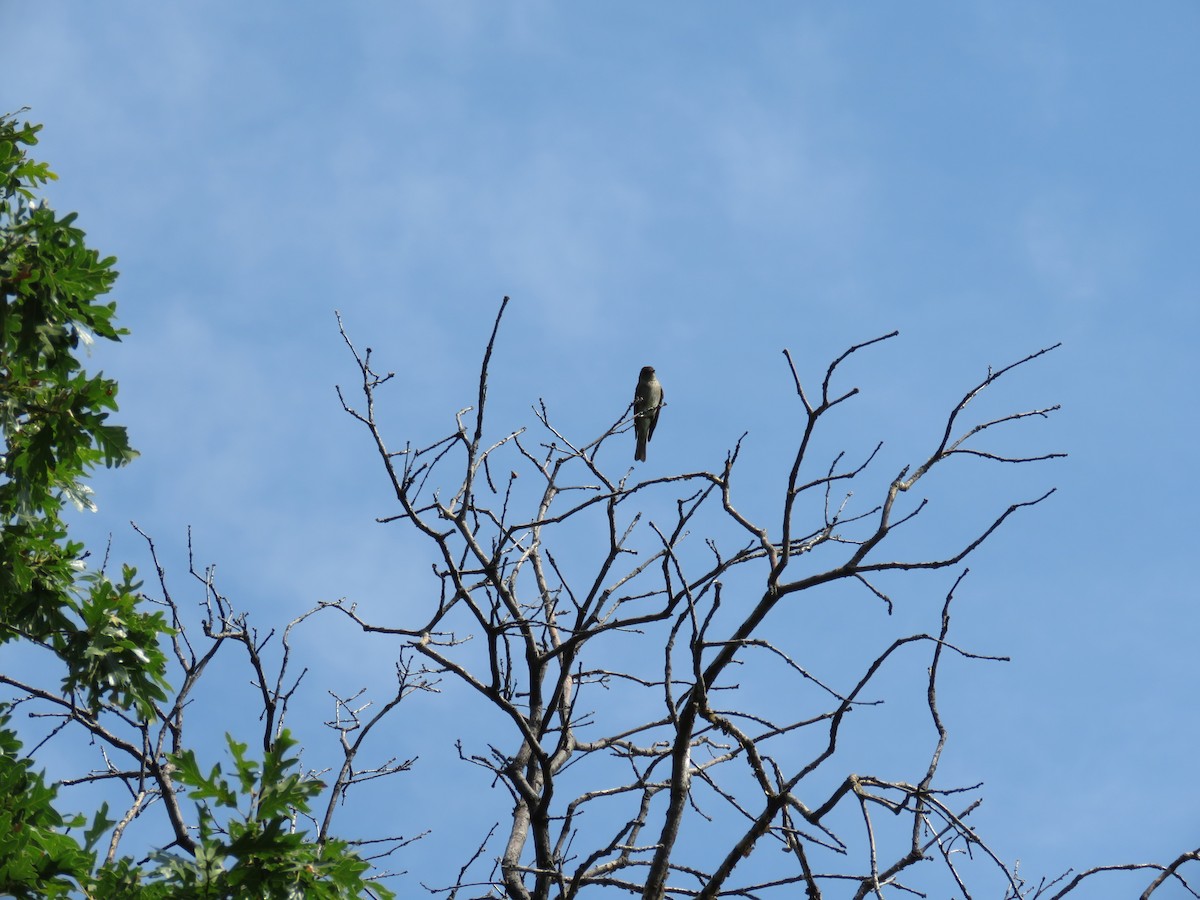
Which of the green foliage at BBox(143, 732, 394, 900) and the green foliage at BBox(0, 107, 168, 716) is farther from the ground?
the green foliage at BBox(0, 107, 168, 716)

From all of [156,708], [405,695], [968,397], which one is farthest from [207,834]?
[968,397]

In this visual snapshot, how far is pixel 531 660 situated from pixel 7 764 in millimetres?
2407

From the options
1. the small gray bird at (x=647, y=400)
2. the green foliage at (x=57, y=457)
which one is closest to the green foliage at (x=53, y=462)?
the green foliage at (x=57, y=457)

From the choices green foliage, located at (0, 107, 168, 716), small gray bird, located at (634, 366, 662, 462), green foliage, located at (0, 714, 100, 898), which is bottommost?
green foliage, located at (0, 714, 100, 898)

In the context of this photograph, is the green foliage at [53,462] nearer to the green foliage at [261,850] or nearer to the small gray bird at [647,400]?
the green foliage at [261,850]

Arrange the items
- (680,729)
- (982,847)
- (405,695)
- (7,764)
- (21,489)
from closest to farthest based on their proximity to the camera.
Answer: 1. (982,847)
2. (680,729)
3. (7,764)
4. (21,489)
5. (405,695)

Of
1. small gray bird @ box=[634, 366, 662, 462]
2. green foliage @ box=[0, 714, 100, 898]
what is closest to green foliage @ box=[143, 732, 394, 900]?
green foliage @ box=[0, 714, 100, 898]

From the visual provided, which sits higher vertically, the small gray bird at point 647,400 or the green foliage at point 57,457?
the small gray bird at point 647,400

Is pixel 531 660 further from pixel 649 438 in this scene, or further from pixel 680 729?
pixel 649 438

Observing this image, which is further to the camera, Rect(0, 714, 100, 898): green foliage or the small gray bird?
the small gray bird

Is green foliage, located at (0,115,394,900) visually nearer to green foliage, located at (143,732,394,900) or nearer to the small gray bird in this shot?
green foliage, located at (143,732,394,900)

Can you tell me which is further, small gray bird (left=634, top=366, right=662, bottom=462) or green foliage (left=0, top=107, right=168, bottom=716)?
small gray bird (left=634, top=366, right=662, bottom=462)

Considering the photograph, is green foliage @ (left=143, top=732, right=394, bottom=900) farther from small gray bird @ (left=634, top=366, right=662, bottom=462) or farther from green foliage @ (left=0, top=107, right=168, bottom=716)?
small gray bird @ (left=634, top=366, right=662, bottom=462)

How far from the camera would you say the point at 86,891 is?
4547 mm
